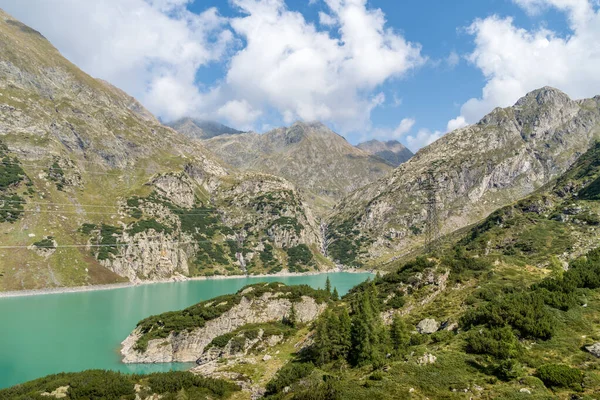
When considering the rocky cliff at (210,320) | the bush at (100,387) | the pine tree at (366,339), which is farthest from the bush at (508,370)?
the rocky cliff at (210,320)

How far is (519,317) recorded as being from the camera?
3094 centimetres

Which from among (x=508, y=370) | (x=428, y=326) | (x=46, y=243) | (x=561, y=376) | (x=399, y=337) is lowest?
(x=399, y=337)

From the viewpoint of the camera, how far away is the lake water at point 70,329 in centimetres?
6850

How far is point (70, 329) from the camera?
3750 inches

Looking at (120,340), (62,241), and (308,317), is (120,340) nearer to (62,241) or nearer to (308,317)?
(308,317)

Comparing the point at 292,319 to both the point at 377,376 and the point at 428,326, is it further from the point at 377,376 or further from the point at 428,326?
the point at 377,376

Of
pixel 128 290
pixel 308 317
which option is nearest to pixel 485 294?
pixel 308 317

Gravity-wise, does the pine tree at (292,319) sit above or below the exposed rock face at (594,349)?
below

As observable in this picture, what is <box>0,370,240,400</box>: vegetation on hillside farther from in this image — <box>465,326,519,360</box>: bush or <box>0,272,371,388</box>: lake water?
<box>0,272,371,388</box>: lake water

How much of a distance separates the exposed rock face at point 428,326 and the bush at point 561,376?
20.5 meters

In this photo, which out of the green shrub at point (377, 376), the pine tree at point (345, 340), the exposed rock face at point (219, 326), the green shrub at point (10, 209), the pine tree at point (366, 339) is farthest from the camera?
the green shrub at point (10, 209)

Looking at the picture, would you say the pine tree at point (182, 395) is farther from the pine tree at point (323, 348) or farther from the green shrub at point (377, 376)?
the green shrub at point (377, 376)

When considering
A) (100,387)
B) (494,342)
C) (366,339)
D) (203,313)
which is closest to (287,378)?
(366,339)

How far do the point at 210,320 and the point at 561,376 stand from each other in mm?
63186
